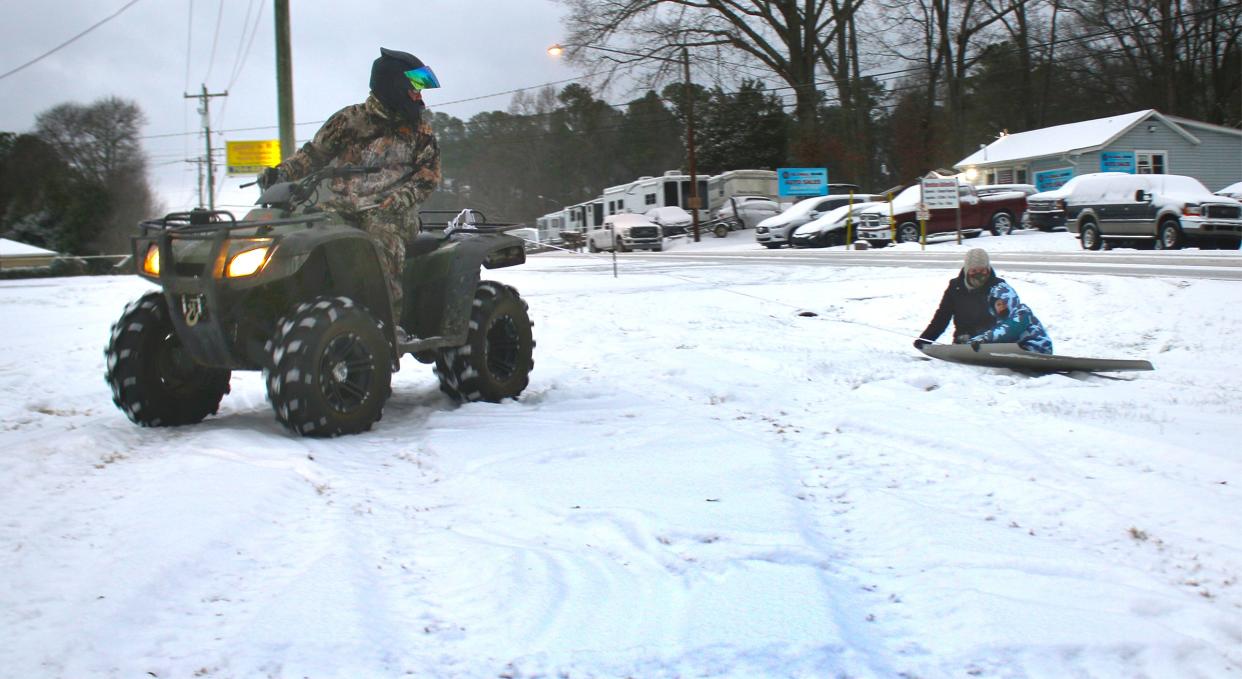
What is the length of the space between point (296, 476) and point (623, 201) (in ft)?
145

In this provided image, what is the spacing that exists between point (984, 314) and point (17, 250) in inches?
1902

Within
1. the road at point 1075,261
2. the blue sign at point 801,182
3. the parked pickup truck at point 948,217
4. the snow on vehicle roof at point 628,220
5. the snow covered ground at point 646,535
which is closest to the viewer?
the snow covered ground at point 646,535

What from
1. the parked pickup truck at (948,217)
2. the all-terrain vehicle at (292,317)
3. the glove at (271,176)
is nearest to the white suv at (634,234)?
the parked pickup truck at (948,217)

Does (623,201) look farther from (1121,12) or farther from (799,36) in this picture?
(1121,12)

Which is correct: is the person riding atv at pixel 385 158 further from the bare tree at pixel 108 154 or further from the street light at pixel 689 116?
the bare tree at pixel 108 154

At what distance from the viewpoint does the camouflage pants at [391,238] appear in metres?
5.84

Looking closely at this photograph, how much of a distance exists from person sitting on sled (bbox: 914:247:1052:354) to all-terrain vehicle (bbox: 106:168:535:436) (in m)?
4.22

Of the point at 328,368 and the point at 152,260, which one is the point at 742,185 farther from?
the point at 328,368

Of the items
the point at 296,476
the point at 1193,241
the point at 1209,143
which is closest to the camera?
the point at 296,476

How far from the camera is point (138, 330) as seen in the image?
5609mm

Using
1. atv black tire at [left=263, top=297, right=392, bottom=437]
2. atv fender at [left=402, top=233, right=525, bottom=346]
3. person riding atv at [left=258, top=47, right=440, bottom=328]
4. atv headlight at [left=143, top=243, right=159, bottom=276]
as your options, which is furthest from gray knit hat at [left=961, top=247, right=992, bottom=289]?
atv headlight at [left=143, top=243, right=159, bottom=276]

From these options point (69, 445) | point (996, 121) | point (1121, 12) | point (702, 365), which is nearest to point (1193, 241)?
point (702, 365)

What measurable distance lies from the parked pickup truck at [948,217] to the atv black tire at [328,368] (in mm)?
25336

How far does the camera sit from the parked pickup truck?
29.7m
